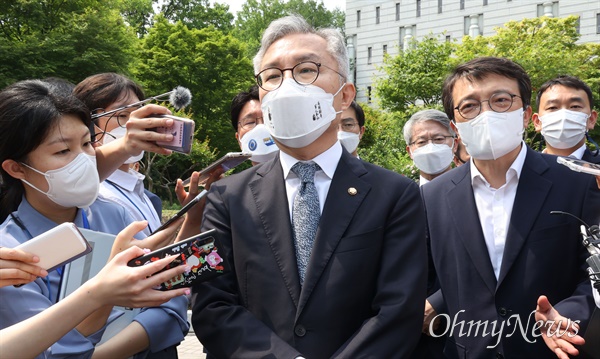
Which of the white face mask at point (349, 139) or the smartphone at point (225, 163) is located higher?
the smartphone at point (225, 163)

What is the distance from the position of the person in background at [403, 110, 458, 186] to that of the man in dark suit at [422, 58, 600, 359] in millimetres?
1898

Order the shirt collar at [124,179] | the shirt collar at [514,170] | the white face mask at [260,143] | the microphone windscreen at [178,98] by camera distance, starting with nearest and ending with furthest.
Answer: the shirt collar at [514,170] < the shirt collar at [124,179] < the microphone windscreen at [178,98] < the white face mask at [260,143]

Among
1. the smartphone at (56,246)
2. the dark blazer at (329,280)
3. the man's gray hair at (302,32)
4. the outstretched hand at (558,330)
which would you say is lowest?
the outstretched hand at (558,330)

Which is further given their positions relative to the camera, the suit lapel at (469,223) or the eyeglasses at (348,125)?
the eyeglasses at (348,125)

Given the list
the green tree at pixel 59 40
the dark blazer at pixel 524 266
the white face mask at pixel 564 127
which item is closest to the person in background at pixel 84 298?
the dark blazer at pixel 524 266

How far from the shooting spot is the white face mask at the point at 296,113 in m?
2.76

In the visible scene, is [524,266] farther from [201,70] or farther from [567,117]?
[201,70]

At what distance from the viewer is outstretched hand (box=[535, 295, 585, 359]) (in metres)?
2.76

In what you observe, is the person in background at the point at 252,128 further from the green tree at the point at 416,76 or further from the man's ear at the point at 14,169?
the green tree at the point at 416,76

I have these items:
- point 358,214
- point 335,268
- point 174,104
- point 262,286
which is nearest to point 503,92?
point 358,214

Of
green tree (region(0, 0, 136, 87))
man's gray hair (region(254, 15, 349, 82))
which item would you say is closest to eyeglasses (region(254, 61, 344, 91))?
man's gray hair (region(254, 15, 349, 82))

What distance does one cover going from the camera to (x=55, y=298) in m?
2.66

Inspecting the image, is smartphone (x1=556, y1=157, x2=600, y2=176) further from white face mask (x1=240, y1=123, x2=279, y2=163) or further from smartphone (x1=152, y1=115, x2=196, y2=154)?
white face mask (x1=240, y1=123, x2=279, y2=163)

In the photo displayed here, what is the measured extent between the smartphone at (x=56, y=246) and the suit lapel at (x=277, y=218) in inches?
31.3
